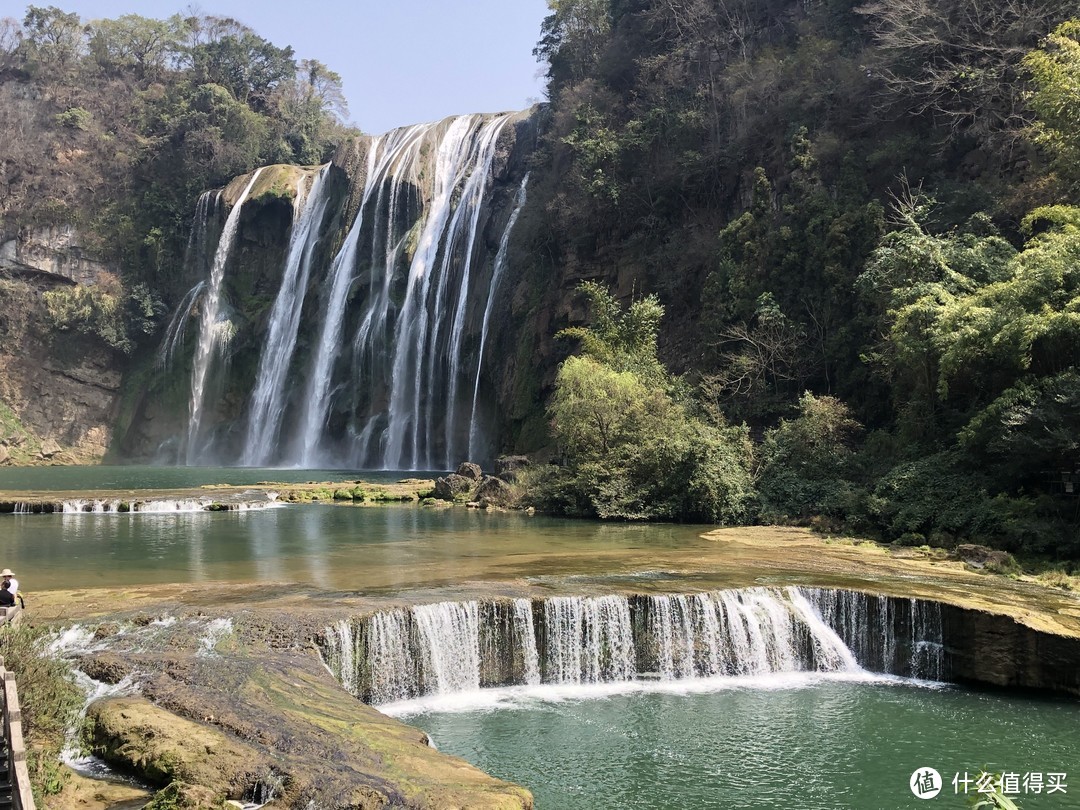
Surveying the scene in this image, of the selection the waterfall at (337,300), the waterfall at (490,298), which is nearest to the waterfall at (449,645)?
the waterfall at (490,298)

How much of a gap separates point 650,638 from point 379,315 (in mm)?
34024

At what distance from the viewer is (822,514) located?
20.7 metres

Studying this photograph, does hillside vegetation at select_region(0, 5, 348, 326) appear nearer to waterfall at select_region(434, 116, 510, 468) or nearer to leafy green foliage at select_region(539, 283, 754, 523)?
waterfall at select_region(434, 116, 510, 468)

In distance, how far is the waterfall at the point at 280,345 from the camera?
48000 millimetres

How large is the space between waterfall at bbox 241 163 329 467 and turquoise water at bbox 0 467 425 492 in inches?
127

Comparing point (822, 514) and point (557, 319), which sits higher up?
point (557, 319)

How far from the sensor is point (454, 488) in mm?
27422

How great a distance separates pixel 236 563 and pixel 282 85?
55686mm

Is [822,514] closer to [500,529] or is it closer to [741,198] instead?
[500,529]

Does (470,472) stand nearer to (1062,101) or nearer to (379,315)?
(1062,101)

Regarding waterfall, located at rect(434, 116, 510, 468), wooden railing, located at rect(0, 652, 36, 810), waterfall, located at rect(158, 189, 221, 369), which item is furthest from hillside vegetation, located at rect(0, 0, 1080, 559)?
waterfall, located at rect(158, 189, 221, 369)

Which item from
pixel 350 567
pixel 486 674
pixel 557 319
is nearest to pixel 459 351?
pixel 557 319

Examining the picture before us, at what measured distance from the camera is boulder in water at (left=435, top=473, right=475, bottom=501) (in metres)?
27.3

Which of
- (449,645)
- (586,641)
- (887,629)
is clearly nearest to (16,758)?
(449,645)
